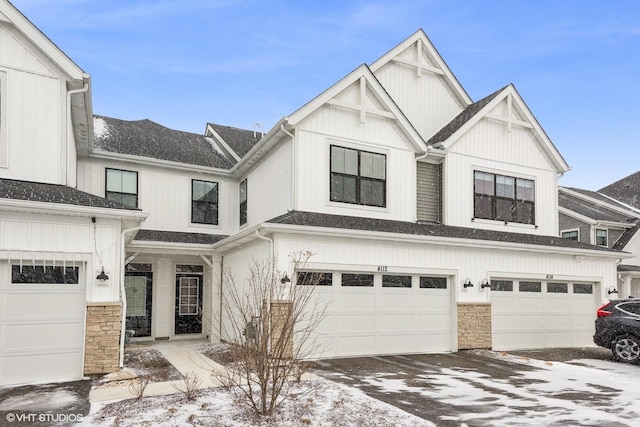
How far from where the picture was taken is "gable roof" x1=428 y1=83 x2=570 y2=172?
1569 cm

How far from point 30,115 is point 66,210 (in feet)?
8.58

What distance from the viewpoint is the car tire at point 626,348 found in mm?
11859

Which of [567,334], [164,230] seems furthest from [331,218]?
[567,334]

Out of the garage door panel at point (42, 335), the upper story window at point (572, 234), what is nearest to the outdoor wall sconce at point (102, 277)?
the garage door panel at point (42, 335)

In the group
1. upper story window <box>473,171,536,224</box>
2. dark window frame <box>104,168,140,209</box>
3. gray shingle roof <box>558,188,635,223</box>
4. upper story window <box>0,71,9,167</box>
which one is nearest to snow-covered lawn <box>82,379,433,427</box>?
upper story window <box>0,71,9,167</box>

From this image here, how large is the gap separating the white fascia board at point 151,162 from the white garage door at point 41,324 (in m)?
6.18

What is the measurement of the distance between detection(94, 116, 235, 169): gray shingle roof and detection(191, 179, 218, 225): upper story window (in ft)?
2.29

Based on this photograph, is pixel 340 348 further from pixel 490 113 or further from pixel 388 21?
pixel 388 21

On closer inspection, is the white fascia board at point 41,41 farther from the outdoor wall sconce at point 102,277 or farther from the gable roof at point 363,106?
the gable roof at point 363,106

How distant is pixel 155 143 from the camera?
1736 cm

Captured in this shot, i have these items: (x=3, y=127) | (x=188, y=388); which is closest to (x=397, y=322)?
(x=188, y=388)

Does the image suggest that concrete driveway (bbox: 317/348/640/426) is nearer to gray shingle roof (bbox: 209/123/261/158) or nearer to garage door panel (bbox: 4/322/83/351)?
garage door panel (bbox: 4/322/83/351)

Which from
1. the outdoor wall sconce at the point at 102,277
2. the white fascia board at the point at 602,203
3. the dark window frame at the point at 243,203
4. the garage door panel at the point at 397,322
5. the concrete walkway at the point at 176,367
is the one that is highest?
the white fascia board at the point at 602,203

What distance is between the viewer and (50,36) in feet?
35.0
